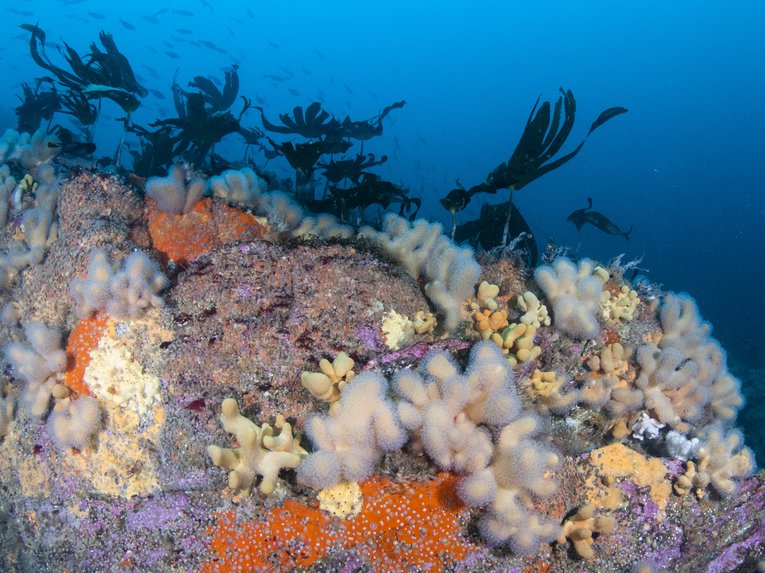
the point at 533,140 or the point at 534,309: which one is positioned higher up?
the point at 533,140

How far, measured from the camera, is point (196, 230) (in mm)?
3953

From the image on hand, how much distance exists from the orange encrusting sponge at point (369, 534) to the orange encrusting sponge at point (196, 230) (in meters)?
2.30

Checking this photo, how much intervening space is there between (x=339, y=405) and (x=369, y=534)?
666 mm

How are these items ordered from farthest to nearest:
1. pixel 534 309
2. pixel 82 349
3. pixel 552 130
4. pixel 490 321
Answer: pixel 552 130 < pixel 534 309 < pixel 490 321 < pixel 82 349

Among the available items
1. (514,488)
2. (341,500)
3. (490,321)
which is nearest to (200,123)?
(490,321)

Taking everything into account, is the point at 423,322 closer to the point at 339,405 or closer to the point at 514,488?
the point at 339,405

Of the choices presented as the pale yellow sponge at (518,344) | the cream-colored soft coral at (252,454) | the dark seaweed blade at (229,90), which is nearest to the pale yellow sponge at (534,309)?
the pale yellow sponge at (518,344)

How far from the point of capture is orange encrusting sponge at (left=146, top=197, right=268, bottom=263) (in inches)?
155

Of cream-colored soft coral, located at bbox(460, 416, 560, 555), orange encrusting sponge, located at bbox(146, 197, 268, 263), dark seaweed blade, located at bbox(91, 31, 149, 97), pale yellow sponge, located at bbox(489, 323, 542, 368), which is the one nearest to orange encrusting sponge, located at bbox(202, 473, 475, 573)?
cream-colored soft coral, located at bbox(460, 416, 560, 555)

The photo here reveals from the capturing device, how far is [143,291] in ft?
9.33

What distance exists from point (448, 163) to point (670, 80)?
82.8 metres

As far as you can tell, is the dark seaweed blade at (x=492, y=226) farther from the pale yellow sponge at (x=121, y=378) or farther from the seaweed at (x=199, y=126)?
the pale yellow sponge at (x=121, y=378)

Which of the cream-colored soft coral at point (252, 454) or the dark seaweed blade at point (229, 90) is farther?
the dark seaweed blade at point (229, 90)

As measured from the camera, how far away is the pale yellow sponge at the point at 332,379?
2.37 m
